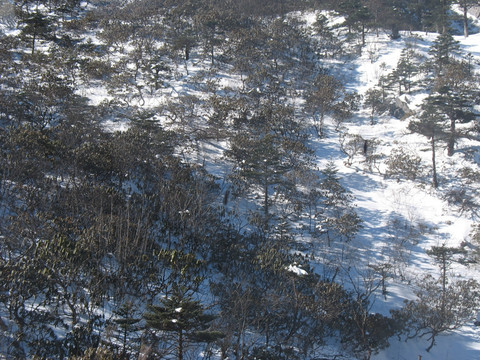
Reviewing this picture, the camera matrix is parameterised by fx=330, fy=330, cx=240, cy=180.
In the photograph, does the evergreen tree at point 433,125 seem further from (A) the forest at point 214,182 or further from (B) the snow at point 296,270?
(B) the snow at point 296,270

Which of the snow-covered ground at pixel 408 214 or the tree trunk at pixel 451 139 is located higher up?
the tree trunk at pixel 451 139

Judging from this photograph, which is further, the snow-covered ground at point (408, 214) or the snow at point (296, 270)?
the snow-covered ground at point (408, 214)

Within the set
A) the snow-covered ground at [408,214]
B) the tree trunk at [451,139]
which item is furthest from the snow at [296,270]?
the tree trunk at [451,139]

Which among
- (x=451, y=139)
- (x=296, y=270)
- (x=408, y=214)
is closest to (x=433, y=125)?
(x=451, y=139)

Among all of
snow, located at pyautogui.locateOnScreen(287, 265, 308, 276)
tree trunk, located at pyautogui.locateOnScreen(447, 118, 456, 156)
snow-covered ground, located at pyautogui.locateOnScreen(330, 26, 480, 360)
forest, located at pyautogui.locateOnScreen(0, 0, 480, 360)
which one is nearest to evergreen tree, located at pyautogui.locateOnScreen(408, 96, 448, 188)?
forest, located at pyautogui.locateOnScreen(0, 0, 480, 360)

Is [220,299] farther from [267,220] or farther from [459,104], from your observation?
[459,104]

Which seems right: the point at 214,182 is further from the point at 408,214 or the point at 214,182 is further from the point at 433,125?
the point at 433,125

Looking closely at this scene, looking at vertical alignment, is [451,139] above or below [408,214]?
above

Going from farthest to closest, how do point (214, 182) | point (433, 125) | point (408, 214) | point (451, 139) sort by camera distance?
1. point (451, 139)
2. point (433, 125)
3. point (408, 214)
4. point (214, 182)

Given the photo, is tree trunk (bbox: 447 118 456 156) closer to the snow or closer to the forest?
the forest

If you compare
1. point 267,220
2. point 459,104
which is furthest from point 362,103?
point 267,220
